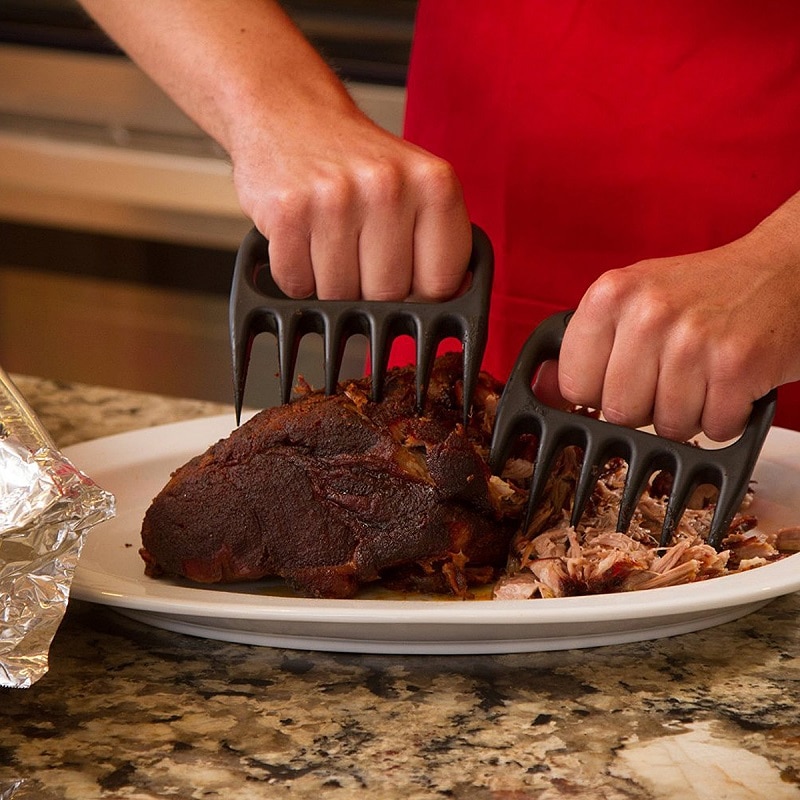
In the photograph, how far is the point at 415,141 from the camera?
6.57 feet

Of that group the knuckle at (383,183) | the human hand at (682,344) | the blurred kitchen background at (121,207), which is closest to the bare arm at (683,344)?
the human hand at (682,344)

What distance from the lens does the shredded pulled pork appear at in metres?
1.19

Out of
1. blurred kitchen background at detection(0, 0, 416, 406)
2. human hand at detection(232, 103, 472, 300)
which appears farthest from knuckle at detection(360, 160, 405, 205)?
blurred kitchen background at detection(0, 0, 416, 406)

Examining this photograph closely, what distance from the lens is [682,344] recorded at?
1.18m

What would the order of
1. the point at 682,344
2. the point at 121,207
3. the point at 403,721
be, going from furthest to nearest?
the point at 121,207, the point at 682,344, the point at 403,721

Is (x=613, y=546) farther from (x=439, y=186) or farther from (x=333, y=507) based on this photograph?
(x=439, y=186)

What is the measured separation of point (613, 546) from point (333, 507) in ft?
0.91

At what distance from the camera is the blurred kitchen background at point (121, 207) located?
9.30 ft

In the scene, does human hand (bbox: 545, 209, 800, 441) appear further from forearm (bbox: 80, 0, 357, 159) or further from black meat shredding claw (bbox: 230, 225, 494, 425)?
forearm (bbox: 80, 0, 357, 159)

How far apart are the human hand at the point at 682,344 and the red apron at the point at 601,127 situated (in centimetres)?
52

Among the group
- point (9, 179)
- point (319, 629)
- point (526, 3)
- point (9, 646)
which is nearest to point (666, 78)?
point (526, 3)

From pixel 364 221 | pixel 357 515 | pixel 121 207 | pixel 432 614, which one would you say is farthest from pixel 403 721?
pixel 121 207

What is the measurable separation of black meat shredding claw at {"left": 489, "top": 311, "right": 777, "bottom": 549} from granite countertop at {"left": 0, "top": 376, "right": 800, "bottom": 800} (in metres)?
0.13

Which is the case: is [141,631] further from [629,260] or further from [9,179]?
[9,179]
